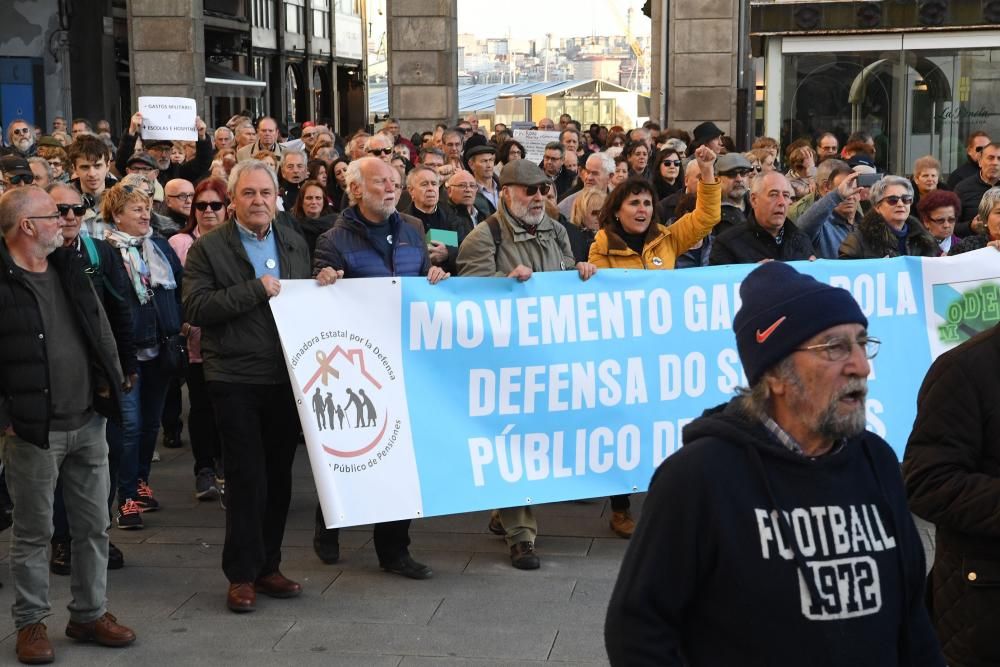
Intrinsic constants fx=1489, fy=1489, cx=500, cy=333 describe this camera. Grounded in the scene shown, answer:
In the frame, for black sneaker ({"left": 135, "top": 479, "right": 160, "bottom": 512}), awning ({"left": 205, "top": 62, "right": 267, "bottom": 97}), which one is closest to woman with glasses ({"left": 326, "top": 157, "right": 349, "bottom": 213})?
black sneaker ({"left": 135, "top": 479, "right": 160, "bottom": 512})

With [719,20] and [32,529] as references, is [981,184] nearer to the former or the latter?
[32,529]

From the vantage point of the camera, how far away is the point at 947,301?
800 cm

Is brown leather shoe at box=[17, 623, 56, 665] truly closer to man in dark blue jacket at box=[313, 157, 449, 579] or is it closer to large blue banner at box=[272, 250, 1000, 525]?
large blue banner at box=[272, 250, 1000, 525]

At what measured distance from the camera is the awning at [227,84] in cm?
3484

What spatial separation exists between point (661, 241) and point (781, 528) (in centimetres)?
527

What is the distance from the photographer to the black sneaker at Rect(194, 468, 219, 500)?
28.8ft

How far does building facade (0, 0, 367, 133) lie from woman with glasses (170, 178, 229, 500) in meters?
15.2

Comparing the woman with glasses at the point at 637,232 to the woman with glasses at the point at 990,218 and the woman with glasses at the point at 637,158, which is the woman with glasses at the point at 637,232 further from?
the woman with glasses at the point at 637,158

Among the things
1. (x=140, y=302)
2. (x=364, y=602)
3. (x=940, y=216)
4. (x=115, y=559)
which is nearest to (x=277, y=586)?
(x=364, y=602)

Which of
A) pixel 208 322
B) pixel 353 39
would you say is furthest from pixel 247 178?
pixel 353 39

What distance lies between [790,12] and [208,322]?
12109mm

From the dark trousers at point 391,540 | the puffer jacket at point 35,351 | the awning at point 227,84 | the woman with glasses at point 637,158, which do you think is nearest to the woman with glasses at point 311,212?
the dark trousers at point 391,540

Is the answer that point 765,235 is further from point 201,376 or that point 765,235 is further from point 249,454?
point 201,376

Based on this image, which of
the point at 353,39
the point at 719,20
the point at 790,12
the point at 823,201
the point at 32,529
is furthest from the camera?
the point at 353,39
